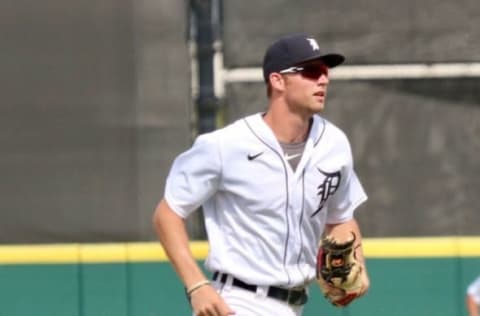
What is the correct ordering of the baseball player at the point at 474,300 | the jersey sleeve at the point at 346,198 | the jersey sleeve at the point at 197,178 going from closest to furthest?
the jersey sleeve at the point at 197,178, the jersey sleeve at the point at 346,198, the baseball player at the point at 474,300

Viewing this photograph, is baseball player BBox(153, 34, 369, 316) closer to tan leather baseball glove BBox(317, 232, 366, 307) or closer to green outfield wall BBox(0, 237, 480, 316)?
tan leather baseball glove BBox(317, 232, 366, 307)

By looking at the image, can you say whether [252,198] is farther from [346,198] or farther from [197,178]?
[346,198]

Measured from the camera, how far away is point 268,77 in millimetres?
4090

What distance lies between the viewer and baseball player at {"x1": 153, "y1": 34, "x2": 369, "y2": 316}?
3.97 meters

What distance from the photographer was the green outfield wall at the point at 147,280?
6.22 metres

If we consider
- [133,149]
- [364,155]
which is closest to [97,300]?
[133,149]

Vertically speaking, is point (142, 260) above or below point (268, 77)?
below

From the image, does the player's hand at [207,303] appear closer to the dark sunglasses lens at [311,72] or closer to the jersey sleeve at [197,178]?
the jersey sleeve at [197,178]

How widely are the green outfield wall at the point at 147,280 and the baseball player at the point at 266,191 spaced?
2189mm

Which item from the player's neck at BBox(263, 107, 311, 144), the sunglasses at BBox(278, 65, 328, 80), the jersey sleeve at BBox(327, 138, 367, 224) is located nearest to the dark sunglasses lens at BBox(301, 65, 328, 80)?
the sunglasses at BBox(278, 65, 328, 80)

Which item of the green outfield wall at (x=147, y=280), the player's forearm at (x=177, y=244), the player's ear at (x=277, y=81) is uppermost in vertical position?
the player's ear at (x=277, y=81)

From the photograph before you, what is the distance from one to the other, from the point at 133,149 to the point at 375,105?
4.19ft

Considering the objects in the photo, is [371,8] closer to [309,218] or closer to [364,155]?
[364,155]

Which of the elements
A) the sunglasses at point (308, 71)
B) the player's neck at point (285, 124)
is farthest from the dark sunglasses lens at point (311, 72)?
the player's neck at point (285, 124)
